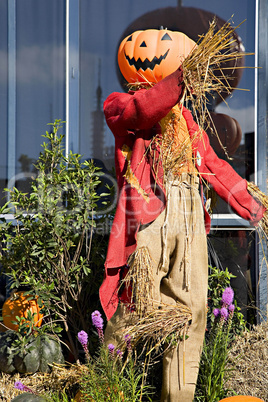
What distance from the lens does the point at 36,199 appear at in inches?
133

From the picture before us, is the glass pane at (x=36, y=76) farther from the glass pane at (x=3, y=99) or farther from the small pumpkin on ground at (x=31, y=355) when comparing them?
the small pumpkin on ground at (x=31, y=355)

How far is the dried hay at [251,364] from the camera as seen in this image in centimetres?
301

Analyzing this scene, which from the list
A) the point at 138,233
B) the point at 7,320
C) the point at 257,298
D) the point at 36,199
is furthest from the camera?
the point at 257,298

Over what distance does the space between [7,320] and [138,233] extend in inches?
65.0

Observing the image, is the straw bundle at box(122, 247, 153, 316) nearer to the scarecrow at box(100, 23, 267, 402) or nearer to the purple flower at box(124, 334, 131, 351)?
the scarecrow at box(100, 23, 267, 402)

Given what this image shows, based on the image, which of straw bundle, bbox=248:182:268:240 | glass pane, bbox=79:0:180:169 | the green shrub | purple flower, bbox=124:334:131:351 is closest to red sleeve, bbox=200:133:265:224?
straw bundle, bbox=248:182:268:240

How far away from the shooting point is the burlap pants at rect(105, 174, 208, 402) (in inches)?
103

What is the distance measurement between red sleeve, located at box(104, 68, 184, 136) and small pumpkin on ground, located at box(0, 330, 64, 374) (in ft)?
5.36

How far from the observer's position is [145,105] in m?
2.47

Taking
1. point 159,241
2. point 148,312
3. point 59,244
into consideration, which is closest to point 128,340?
point 148,312

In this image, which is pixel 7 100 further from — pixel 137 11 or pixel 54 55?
pixel 137 11

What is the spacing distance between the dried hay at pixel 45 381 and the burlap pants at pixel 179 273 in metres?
0.47

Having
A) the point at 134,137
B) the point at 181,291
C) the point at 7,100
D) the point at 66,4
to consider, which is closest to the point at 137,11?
the point at 66,4

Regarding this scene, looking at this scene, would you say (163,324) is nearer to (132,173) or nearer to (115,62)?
(132,173)
